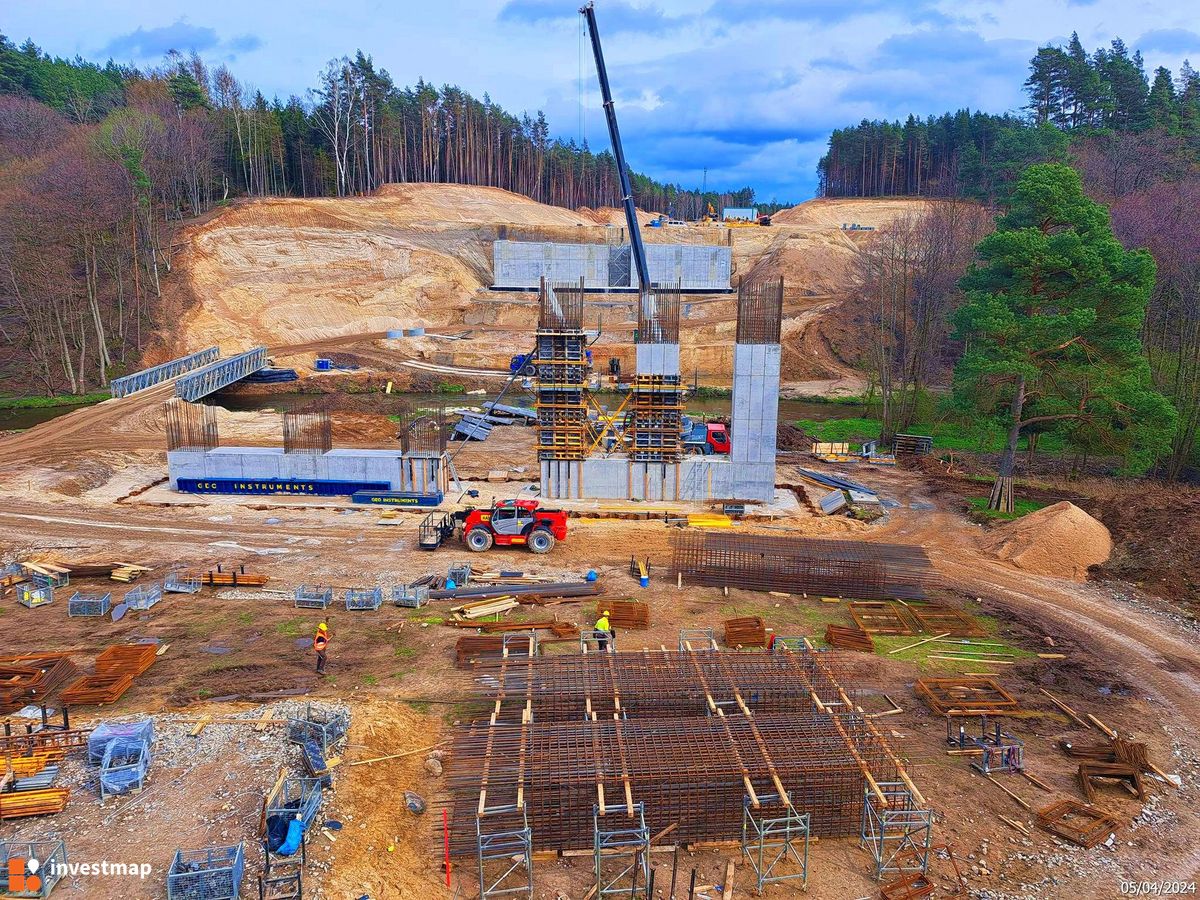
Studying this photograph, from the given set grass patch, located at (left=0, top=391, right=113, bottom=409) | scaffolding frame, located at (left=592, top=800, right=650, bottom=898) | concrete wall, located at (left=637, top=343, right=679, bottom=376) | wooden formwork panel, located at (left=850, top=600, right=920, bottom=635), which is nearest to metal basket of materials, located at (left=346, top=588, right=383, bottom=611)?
scaffolding frame, located at (left=592, top=800, right=650, bottom=898)

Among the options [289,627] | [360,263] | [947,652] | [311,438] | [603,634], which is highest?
[360,263]

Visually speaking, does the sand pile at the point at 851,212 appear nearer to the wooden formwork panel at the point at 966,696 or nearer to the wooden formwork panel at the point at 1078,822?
the wooden formwork panel at the point at 966,696

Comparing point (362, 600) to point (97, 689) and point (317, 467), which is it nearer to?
point (97, 689)

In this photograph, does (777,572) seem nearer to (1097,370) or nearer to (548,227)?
(1097,370)

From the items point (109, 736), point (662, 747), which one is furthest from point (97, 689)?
point (662, 747)

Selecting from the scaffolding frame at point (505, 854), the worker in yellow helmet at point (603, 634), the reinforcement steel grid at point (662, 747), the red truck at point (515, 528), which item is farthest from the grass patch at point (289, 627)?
the scaffolding frame at point (505, 854)

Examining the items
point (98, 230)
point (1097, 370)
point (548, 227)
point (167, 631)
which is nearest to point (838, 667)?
point (167, 631)
